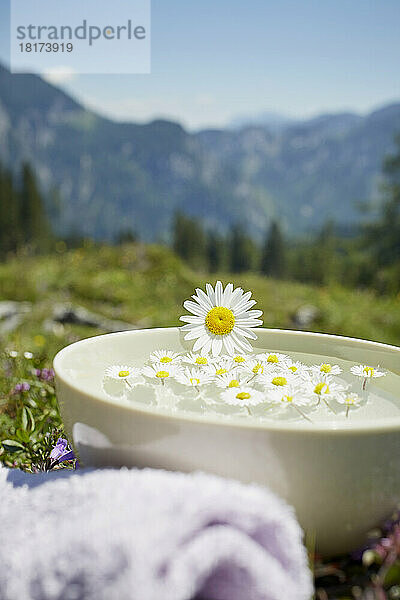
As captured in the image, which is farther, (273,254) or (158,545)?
(273,254)

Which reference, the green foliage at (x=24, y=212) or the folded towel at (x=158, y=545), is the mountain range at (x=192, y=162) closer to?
the green foliage at (x=24, y=212)

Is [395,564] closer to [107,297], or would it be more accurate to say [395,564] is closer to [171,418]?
[171,418]

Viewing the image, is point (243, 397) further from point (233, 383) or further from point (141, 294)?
point (141, 294)

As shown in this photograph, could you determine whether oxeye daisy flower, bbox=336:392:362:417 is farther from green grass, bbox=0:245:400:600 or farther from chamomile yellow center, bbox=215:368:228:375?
green grass, bbox=0:245:400:600

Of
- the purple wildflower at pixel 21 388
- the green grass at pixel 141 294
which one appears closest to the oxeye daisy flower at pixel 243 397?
the purple wildflower at pixel 21 388

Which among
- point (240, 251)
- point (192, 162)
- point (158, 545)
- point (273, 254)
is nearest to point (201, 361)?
point (158, 545)

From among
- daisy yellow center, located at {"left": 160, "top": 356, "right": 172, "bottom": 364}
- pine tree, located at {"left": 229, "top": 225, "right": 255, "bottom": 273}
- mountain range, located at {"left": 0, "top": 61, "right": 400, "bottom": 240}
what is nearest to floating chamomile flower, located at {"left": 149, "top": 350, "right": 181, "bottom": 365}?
daisy yellow center, located at {"left": 160, "top": 356, "right": 172, "bottom": 364}
